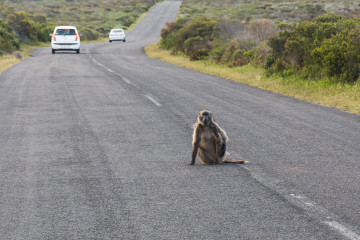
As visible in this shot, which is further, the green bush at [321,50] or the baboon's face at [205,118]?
the green bush at [321,50]

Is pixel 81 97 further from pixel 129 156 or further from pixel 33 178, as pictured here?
pixel 33 178

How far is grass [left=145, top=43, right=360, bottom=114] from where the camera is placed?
13349 mm

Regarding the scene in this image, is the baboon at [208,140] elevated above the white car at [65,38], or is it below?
above

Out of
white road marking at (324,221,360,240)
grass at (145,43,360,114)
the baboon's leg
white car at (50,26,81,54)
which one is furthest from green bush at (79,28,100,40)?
white road marking at (324,221,360,240)

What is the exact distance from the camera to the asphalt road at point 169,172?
4.71 metres

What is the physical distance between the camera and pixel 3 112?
11.7m

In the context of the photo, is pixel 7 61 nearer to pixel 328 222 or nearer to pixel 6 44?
pixel 6 44

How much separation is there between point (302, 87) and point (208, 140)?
999 cm

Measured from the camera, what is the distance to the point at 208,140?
6742 mm

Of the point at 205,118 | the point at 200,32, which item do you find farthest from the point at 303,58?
the point at 200,32

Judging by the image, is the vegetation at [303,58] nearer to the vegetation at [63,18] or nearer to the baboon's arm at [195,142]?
the baboon's arm at [195,142]

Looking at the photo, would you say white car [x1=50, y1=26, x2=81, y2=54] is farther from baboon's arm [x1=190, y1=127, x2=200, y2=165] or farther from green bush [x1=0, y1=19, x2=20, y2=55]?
baboon's arm [x1=190, y1=127, x2=200, y2=165]

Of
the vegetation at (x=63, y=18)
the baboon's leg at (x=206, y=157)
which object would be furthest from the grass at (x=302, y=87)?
the vegetation at (x=63, y=18)

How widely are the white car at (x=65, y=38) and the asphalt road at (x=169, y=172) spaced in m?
23.1
